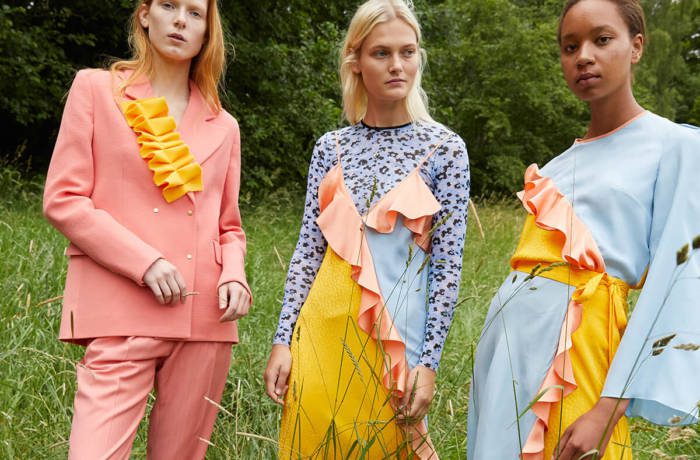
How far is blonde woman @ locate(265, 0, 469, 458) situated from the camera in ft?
6.93

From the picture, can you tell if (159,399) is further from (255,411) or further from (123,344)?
(255,411)

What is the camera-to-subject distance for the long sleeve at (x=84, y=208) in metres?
2.01

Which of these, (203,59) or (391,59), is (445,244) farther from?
(203,59)

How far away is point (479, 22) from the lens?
23.5m

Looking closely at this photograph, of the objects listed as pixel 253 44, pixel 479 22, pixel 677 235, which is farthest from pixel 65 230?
pixel 479 22

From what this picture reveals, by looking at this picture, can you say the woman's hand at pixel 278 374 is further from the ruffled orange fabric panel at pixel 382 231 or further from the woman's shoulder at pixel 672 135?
the woman's shoulder at pixel 672 135

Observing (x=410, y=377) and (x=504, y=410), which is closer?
(x=504, y=410)

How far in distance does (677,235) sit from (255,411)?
214 cm

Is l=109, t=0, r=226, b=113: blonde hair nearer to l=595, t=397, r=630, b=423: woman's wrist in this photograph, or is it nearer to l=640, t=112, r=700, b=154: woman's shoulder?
l=640, t=112, r=700, b=154: woman's shoulder

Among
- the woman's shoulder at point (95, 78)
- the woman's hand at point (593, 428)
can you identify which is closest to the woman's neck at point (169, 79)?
the woman's shoulder at point (95, 78)

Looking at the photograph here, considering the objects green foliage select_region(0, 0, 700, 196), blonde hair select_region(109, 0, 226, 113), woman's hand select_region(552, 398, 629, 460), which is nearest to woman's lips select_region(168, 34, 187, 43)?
blonde hair select_region(109, 0, 226, 113)

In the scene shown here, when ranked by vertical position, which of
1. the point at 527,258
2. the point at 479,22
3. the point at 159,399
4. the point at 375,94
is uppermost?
the point at 479,22

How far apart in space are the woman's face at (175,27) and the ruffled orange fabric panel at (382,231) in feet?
2.01

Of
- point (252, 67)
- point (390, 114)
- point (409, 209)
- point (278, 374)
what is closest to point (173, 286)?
point (278, 374)
